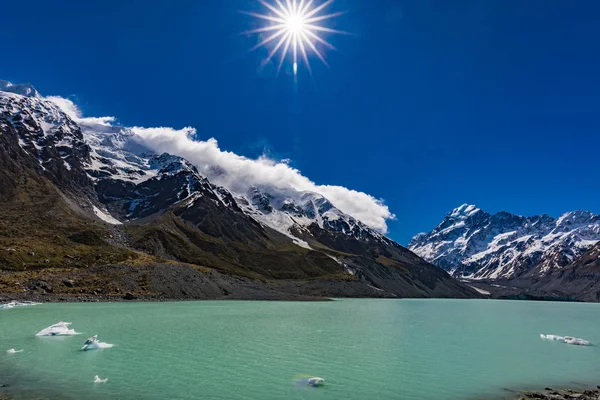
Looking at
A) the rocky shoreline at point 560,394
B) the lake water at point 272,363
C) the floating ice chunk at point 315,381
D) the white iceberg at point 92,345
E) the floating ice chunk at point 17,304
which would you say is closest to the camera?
the rocky shoreline at point 560,394

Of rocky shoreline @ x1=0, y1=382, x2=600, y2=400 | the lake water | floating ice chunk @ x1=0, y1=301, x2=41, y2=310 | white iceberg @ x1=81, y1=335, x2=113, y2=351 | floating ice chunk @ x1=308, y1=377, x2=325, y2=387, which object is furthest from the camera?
floating ice chunk @ x1=0, y1=301, x2=41, y2=310

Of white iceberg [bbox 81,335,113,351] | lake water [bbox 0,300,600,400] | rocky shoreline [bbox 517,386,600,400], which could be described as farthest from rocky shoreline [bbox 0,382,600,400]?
white iceberg [bbox 81,335,113,351]

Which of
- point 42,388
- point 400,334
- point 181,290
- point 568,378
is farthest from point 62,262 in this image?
point 568,378

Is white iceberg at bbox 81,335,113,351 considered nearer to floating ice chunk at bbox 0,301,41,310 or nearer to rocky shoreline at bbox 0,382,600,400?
rocky shoreline at bbox 0,382,600,400

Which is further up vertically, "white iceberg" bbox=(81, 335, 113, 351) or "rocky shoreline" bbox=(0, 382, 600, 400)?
"white iceberg" bbox=(81, 335, 113, 351)

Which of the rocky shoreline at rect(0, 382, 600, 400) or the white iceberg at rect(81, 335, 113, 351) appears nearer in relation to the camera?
the rocky shoreline at rect(0, 382, 600, 400)

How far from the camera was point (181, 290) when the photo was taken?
144500 mm

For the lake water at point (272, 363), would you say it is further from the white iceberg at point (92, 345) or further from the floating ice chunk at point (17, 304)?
the floating ice chunk at point (17, 304)

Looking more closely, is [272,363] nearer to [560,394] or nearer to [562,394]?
[560,394]

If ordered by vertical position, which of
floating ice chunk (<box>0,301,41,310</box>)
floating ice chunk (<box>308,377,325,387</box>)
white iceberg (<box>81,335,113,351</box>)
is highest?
floating ice chunk (<box>0,301,41,310</box>)

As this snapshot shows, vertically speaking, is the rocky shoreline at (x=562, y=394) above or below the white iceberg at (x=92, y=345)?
below

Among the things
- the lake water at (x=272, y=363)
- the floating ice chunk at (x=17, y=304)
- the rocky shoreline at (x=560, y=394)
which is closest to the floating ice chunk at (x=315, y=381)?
the lake water at (x=272, y=363)

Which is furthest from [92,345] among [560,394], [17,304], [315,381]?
[17,304]

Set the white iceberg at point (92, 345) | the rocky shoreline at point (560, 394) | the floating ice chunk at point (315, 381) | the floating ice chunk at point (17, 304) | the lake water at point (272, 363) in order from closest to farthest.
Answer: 1. the rocky shoreline at point (560, 394)
2. the lake water at point (272, 363)
3. the floating ice chunk at point (315, 381)
4. the white iceberg at point (92, 345)
5. the floating ice chunk at point (17, 304)
